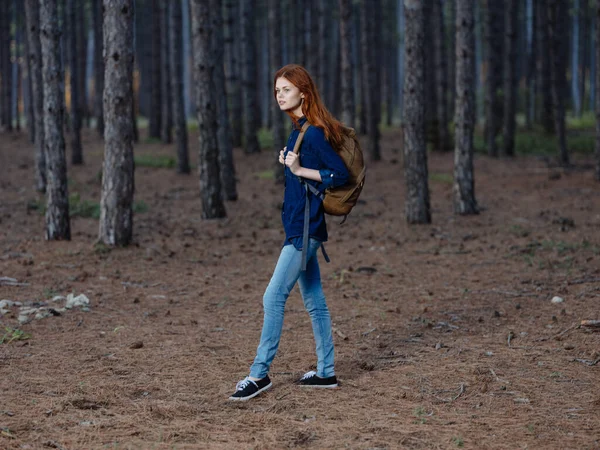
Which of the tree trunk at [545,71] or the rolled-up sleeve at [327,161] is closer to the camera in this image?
the rolled-up sleeve at [327,161]

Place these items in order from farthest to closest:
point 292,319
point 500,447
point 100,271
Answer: point 100,271, point 292,319, point 500,447

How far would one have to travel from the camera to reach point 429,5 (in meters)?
27.5

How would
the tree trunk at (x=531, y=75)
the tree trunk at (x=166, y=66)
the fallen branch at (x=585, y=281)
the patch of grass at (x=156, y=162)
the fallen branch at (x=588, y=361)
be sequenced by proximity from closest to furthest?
the fallen branch at (x=588, y=361), the fallen branch at (x=585, y=281), the patch of grass at (x=156, y=162), the tree trunk at (x=166, y=66), the tree trunk at (x=531, y=75)

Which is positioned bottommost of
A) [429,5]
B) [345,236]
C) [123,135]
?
Answer: [345,236]

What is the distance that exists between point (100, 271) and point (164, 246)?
194 centimetres

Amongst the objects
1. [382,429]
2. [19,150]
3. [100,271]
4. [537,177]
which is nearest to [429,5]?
[537,177]

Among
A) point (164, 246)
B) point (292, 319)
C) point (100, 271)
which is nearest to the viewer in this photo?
point (292, 319)

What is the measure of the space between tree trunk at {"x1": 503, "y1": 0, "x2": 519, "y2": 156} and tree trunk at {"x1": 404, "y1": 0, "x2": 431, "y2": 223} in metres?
11.3

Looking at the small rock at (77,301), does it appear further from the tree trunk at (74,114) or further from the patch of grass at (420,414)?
the tree trunk at (74,114)

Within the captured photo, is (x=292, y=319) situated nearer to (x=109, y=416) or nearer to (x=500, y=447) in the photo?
(x=109, y=416)

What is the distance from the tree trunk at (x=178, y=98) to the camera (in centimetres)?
2012

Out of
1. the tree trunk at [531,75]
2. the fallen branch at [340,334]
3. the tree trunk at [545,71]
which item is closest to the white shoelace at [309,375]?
the fallen branch at [340,334]

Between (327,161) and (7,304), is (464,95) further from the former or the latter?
(327,161)

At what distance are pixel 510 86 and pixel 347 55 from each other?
281 inches
